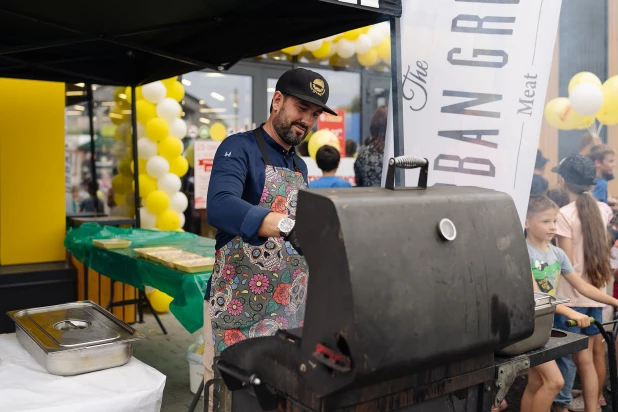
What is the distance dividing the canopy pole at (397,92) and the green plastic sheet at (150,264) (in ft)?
4.22

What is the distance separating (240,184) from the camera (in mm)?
1980

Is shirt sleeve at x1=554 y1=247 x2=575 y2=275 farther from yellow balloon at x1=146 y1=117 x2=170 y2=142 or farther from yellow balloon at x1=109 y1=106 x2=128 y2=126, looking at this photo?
yellow balloon at x1=109 y1=106 x2=128 y2=126

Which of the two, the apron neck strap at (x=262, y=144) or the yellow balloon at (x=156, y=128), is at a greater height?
the yellow balloon at (x=156, y=128)

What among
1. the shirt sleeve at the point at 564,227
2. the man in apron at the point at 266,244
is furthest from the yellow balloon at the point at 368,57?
the man in apron at the point at 266,244

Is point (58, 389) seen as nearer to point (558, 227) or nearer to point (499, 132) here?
point (499, 132)

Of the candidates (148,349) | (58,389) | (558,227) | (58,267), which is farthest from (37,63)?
(558,227)

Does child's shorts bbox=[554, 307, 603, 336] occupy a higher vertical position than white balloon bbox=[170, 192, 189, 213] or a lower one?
lower

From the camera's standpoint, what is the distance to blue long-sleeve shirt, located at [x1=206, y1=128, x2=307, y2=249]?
1702 millimetres

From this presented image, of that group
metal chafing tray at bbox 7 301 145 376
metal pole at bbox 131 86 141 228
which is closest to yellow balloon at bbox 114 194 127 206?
metal pole at bbox 131 86 141 228

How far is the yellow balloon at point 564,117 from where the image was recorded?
5.30 metres

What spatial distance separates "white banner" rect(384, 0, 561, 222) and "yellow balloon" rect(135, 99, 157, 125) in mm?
3644

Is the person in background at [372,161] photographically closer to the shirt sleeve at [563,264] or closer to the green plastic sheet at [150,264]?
the green plastic sheet at [150,264]

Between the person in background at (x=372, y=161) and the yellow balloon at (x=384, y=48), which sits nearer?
the person in background at (x=372, y=161)

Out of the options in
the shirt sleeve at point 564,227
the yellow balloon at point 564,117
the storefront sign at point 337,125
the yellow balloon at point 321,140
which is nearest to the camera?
the shirt sleeve at point 564,227
